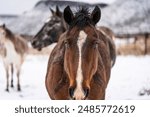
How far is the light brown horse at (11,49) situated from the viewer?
2104 millimetres

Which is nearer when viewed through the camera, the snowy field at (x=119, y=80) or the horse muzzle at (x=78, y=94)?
the horse muzzle at (x=78, y=94)

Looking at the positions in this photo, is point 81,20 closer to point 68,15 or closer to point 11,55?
point 68,15

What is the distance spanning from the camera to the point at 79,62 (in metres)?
1.57

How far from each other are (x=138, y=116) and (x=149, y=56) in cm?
33

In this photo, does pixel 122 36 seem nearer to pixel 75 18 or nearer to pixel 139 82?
pixel 139 82

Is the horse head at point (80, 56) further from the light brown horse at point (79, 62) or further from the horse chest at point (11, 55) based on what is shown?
the horse chest at point (11, 55)

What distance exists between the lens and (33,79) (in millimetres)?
2064

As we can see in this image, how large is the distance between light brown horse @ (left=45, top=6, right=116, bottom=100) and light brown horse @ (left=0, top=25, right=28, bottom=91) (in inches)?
17.5

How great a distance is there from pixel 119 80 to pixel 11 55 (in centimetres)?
55

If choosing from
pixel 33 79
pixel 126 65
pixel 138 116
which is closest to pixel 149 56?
pixel 126 65

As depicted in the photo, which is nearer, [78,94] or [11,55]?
[78,94]

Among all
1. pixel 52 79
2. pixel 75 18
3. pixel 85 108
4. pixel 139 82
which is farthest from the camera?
pixel 139 82

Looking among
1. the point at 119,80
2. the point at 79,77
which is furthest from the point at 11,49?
the point at 79,77

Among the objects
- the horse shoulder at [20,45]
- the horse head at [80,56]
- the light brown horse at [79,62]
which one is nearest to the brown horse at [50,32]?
the horse shoulder at [20,45]
